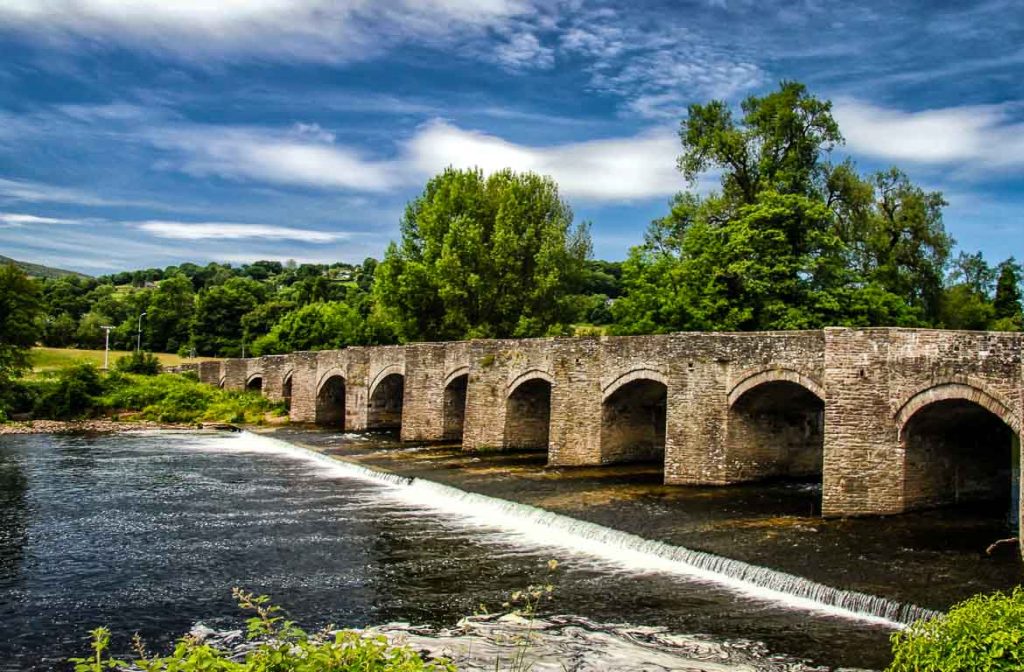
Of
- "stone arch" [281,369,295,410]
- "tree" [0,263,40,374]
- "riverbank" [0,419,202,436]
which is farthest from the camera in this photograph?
"stone arch" [281,369,295,410]

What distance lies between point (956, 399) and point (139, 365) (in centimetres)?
5638

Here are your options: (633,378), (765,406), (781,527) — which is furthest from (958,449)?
(633,378)

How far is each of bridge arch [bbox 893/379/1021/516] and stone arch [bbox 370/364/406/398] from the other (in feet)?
73.0

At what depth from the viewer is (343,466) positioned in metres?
28.5

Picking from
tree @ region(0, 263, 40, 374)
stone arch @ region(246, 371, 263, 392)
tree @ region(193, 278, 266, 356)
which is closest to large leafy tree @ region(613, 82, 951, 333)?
stone arch @ region(246, 371, 263, 392)

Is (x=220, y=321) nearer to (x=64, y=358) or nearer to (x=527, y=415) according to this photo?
(x=64, y=358)

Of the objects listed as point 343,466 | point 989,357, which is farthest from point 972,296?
point 343,466

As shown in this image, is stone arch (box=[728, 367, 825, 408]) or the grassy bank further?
the grassy bank

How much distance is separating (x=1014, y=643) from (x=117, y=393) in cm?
5091

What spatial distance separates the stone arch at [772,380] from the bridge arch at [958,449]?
210 centimetres

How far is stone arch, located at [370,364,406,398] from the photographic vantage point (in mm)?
36781

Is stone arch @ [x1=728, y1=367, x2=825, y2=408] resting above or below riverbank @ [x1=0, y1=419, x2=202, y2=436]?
above

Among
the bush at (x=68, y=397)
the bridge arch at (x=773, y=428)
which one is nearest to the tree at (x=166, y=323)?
the bush at (x=68, y=397)

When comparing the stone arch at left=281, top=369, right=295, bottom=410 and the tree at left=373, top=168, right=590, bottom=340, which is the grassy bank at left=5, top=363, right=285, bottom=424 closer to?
the stone arch at left=281, top=369, right=295, bottom=410
